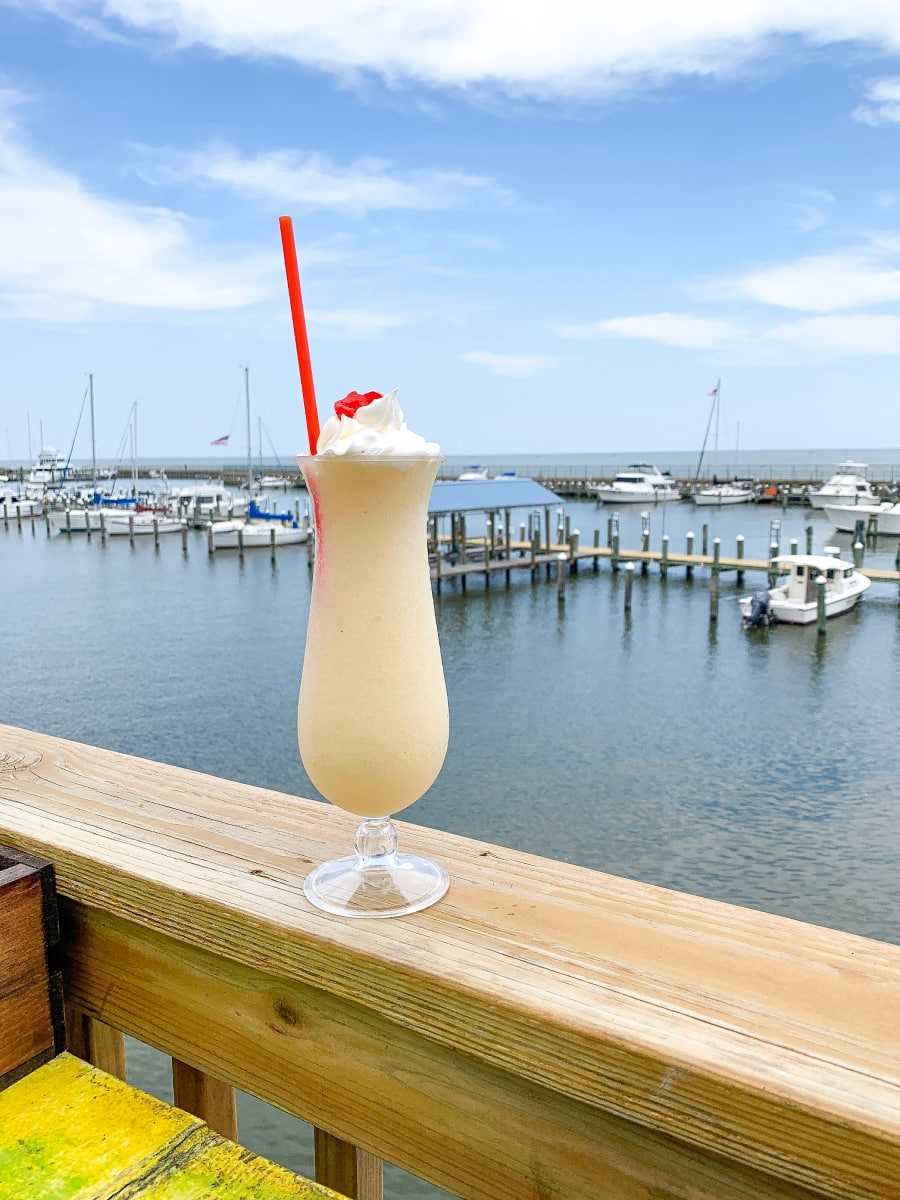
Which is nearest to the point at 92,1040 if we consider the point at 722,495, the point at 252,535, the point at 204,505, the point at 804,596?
the point at 804,596

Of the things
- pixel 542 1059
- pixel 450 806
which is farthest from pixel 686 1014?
pixel 450 806

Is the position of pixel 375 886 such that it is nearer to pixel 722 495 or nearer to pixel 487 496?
pixel 487 496

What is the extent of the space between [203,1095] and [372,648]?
0.53m

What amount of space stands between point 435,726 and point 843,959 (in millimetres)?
439

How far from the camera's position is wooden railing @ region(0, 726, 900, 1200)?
62cm

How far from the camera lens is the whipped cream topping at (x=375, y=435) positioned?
91 cm

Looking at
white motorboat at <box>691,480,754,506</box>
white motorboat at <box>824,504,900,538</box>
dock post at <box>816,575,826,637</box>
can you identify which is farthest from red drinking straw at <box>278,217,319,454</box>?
white motorboat at <box>691,480,754,506</box>

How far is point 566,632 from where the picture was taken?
16969 millimetres

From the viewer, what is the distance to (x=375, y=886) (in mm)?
911

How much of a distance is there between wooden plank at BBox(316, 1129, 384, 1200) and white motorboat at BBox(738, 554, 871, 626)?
16.9 m

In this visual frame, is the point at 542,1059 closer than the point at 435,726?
Yes

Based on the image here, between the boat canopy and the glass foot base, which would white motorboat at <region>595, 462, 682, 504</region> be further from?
the glass foot base

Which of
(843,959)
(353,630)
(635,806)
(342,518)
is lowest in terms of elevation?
(635,806)

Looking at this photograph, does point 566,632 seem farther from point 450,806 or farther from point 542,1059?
point 542,1059
